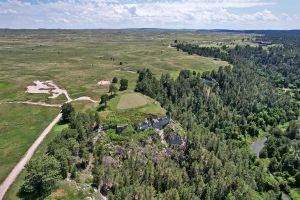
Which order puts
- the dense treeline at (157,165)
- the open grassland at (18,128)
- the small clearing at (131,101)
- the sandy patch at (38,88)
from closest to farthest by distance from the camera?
1. the dense treeline at (157,165)
2. the open grassland at (18,128)
3. the small clearing at (131,101)
4. the sandy patch at (38,88)

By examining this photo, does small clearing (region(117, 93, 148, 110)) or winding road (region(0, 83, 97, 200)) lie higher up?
small clearing (region(117, 93, 148, 110))

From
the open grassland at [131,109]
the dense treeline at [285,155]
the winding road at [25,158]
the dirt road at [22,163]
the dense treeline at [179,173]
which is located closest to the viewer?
the dirt road at [22,163]

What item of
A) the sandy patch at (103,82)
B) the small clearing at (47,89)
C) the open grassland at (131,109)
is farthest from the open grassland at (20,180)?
the sandy patch at (103,82)

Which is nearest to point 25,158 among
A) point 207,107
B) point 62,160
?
point 62,160

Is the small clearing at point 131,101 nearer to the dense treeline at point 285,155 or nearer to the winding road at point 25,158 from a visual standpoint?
the winding road at point 25,158

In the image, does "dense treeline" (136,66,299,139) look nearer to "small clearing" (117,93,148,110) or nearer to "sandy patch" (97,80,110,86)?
"small clearing" (117,93,148,110)

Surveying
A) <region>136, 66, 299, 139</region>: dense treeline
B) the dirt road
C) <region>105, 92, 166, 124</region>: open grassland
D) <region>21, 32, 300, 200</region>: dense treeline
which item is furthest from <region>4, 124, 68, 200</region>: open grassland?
<region>136, 66, 299, 139</region>: dense treeline

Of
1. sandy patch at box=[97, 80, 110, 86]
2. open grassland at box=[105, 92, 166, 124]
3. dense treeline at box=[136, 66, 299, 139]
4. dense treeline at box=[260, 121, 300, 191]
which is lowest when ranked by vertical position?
dense treeline at box=[260, 121, 300, 191]
